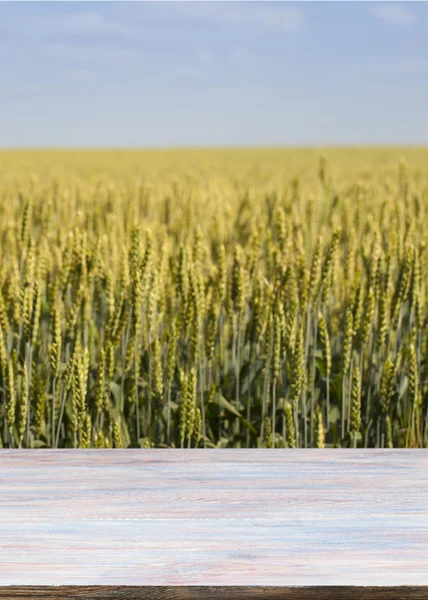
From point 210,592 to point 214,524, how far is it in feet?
0.52

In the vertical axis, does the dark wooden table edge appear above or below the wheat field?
below

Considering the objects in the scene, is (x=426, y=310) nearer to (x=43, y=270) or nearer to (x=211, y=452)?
(x=43, y=270)

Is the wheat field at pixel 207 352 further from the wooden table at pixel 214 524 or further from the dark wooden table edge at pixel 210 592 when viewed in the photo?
the dark wooden table edge at pixel 210 592

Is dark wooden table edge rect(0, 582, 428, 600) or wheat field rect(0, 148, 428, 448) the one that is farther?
wheat field rect(0, 148, 428, 448)

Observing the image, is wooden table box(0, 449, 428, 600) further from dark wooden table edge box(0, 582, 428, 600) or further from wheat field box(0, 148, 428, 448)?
wheat field box(0, 148, 428, 448)

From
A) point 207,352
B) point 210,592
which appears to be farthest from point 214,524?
point 207,352

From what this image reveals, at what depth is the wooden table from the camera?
3.33 ft

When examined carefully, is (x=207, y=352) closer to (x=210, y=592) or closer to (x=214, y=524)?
(x=214, y=524)

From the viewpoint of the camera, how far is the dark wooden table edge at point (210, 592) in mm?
1005

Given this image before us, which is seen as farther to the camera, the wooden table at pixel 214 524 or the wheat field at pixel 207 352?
the wheat field at pixel 207 352

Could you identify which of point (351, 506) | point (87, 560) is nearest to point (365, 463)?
point (351, 506)

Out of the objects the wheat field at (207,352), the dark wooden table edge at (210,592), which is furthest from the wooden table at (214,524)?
the wheat field at (207,352)

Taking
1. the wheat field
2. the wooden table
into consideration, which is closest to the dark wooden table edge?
the wooden table

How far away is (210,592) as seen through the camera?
101cm
